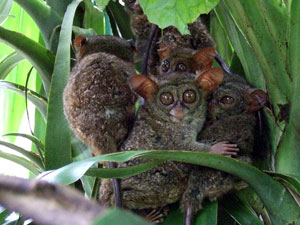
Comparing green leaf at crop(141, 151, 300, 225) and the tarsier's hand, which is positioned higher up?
the tarsier's hand

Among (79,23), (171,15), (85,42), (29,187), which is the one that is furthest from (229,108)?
(29,187)

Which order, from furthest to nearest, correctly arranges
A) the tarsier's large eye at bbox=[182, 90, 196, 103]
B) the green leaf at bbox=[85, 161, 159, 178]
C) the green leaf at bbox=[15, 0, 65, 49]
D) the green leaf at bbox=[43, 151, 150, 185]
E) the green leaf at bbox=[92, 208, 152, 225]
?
the green leaf at bbox=[15, 0, 65, 49] → the tarsier's large eye at bbox=[182, 90, 196, 103] → the green leaf at bbox=[85, 161, 159, 178] → the green leaf at bbox=[43, 151, 150, 185] → the green leaf at bbox=[92, 208, 152, 225]

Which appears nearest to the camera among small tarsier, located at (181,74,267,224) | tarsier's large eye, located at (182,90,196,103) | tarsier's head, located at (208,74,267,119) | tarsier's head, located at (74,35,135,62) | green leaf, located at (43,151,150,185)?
green leaf, located at (43,151,150,185)

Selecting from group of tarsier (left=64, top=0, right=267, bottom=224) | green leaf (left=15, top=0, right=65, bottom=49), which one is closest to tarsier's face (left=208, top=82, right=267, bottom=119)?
group of tarsier (left=64, top=0, right=267, bottom=224)

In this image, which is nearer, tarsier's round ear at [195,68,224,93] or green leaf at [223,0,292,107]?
green leaf at [223,0,292,107]

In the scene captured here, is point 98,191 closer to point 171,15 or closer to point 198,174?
point 198,174

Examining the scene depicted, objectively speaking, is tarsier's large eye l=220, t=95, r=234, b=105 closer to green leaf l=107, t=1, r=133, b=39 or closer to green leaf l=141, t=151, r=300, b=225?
green leaf l=141, t=151, r=300, b=225
